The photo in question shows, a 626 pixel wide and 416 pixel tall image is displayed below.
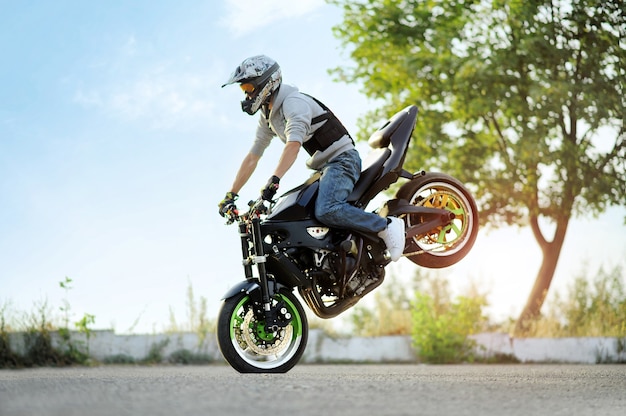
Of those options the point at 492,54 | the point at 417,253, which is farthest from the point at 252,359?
the point at 492,54

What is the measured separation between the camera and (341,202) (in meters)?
7.00

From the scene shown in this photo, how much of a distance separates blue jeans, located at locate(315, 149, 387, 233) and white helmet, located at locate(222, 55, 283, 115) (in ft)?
2.84

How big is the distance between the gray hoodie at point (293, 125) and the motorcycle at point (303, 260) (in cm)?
27

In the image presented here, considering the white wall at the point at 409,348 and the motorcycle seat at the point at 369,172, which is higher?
the motorcycle seat at the point at 369,172

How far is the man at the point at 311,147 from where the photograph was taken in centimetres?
695

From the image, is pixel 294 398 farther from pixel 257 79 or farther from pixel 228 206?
pixel 257 79

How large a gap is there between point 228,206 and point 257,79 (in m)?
1.19

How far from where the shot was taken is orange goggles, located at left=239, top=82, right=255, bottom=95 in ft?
23.6

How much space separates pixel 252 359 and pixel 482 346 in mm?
6250

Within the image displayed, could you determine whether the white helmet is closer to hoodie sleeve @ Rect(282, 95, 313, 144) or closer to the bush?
hoodie sleeve @ Rect(282, 95, 313, 144)

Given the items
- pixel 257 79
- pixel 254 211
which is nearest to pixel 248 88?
pixel 257 79

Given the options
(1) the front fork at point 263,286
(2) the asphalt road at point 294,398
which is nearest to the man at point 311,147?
(1) the front fork at point 263,286

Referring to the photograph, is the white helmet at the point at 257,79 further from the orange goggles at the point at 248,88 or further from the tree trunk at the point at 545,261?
the tree trunk at the point at 545,261

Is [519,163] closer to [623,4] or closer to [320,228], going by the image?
[623,4]
